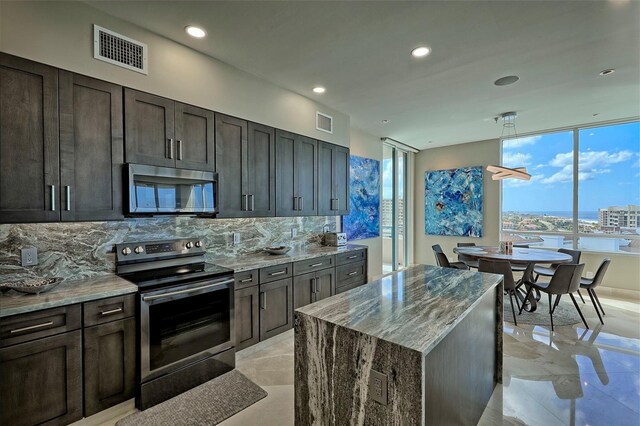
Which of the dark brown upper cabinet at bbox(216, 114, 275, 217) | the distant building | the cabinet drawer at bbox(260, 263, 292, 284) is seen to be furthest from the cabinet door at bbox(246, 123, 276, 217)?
the distant building

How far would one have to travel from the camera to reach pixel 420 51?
279cm

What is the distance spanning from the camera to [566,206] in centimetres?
557

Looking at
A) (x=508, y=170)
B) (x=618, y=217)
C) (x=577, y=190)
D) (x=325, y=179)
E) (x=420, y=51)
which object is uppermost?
(x=420, y=51)

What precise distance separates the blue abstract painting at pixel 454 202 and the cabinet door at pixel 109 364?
6.67 meters

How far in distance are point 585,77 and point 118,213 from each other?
16.8 feet

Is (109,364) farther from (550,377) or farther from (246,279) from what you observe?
(550,377)

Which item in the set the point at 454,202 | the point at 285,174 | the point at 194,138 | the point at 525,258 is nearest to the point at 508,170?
the point at 525,258

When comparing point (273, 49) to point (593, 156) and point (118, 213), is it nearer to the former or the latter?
point (118, 213)

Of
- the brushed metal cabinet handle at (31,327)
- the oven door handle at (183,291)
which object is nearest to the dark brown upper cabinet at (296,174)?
the oven door handle at (183,291)

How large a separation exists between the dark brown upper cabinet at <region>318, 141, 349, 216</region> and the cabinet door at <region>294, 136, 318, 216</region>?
0.36ft

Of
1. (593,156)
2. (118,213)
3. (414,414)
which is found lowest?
(414,414)

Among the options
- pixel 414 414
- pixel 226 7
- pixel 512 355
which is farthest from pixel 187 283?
pixel 512 355

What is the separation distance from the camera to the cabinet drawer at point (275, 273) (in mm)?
3053

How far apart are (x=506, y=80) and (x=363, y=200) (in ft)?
9.71
